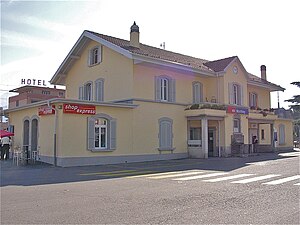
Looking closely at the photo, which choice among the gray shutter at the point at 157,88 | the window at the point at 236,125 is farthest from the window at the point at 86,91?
the window at the point at 236,125

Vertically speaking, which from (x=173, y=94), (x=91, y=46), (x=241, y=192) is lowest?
(x=241, y=192)

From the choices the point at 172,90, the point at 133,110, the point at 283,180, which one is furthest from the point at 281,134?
the point at 283,180

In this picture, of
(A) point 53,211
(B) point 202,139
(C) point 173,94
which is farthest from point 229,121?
(A) point 53,211

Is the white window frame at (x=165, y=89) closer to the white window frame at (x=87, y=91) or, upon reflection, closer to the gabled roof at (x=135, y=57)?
the gabled roof at (x=135, y=57)

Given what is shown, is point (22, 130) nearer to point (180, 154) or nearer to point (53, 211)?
point (180, 154)

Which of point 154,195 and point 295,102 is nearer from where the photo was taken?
point 154,195

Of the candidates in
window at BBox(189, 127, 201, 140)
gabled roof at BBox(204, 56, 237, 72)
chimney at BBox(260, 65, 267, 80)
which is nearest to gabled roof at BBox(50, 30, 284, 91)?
gabled roof at BBox(204, 56, 237, 72)

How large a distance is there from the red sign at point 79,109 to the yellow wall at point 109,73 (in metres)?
3.63

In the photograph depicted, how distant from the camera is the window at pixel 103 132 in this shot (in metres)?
19.9

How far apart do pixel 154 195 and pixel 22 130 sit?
53.0 ft

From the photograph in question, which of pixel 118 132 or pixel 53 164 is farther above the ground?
pixel 118 132

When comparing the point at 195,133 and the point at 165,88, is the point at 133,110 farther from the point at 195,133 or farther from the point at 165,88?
the point at 195,133

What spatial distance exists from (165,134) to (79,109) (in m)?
7.31

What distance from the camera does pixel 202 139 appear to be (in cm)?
2430
